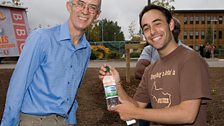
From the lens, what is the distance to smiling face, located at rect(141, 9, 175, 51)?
3199mm

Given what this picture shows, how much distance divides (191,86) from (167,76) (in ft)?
0.90

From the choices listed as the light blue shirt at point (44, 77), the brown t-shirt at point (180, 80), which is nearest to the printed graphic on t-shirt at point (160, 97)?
the brown t-shirt at point (180, 80)

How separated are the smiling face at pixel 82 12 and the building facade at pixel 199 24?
88.4m

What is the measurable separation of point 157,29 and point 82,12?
0.72m

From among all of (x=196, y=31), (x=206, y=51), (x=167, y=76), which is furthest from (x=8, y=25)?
(x=196, y=31)

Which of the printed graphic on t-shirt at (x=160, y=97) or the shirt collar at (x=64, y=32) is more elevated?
the shirt collar at (x=64, y=32)

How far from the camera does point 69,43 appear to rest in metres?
3.33

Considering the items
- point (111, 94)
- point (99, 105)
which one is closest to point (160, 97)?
point (111, 94)

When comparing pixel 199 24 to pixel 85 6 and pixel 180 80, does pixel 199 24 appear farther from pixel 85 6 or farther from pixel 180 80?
pixel 180 80

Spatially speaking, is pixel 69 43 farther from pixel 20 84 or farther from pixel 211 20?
pixel 211 20

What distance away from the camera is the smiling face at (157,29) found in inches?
126

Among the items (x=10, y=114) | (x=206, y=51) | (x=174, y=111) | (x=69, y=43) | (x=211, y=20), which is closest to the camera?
(x=174, y=111)

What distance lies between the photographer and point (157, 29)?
320 centimetres

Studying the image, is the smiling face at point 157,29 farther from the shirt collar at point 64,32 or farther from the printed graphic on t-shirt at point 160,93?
the shirt collar at point 64,32
